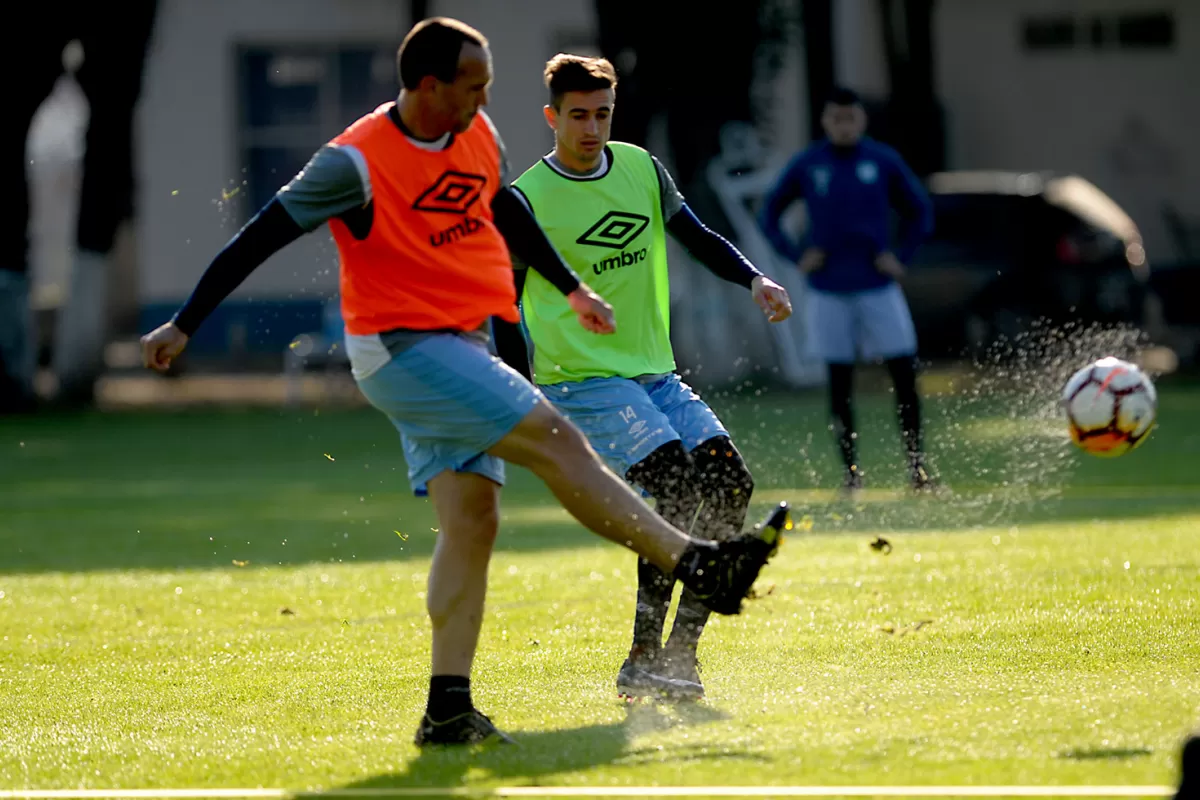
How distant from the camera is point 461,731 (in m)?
5.57

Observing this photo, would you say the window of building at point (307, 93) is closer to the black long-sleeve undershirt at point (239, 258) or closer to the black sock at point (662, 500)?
the black sock at point (662, 500)

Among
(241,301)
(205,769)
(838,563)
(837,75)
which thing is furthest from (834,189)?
(241,301)

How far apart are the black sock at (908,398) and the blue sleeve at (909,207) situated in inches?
26.3

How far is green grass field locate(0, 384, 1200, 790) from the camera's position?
5336mm

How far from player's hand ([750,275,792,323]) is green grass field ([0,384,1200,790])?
3.79 feet

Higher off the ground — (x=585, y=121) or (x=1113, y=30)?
(x=585, y=121)

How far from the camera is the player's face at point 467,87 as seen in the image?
17.8 ft

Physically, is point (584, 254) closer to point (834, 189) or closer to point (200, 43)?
point (834, 189)

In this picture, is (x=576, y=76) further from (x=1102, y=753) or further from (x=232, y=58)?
(x=232, y=58)

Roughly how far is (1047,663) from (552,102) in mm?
2415

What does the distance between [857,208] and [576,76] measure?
638cm

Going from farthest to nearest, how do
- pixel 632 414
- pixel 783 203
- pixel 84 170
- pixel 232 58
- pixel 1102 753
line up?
pixel 232 58
pixel 84 170
pixel 783 203
pixel 632 414
pixel 1102 753

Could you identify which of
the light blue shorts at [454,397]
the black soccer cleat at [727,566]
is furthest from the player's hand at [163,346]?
the black soccer cleat at [727,566]

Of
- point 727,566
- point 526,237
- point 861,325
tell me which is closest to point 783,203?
point 861,325
